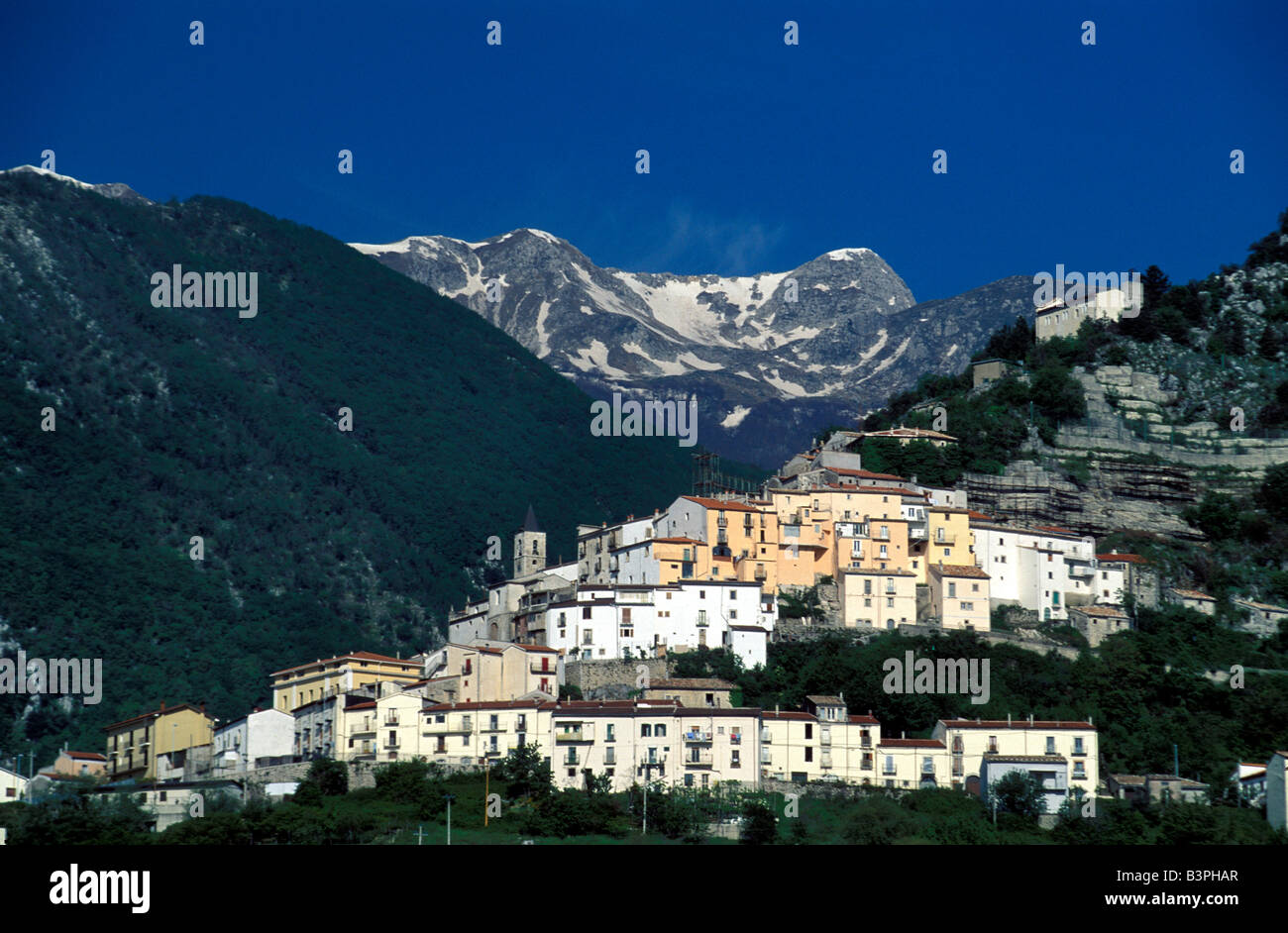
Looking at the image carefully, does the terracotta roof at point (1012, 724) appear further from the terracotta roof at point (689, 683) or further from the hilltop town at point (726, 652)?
the terracotta roof at point (689, 683)

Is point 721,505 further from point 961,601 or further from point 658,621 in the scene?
point 961,601

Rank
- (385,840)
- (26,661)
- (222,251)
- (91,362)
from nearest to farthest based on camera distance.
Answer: (385,840) < (26,661) < (91,362) < (222,251)

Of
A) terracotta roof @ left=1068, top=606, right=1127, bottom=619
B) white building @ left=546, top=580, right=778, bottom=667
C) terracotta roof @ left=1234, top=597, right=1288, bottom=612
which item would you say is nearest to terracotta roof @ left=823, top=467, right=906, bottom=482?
terracotta roof @ left=1068, top=606, right=1127, bottom=619

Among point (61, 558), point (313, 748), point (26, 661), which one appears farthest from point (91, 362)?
point (313, 748)

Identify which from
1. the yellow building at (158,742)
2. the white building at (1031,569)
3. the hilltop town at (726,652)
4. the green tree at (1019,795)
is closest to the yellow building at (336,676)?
the hilltop town at (726,652)

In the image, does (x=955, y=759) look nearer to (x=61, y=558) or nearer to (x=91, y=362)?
(x=61, y=558)

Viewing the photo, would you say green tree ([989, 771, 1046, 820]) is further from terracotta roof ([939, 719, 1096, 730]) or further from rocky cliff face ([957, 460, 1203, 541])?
rocky cliff face ([957, 460, 1203, 541])
